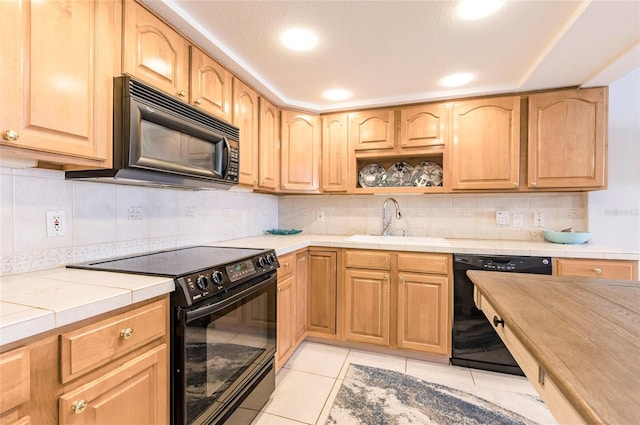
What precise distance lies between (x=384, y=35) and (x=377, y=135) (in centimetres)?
106

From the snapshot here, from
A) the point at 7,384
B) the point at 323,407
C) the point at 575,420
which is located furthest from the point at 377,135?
the point at 7,384

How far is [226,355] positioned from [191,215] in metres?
1.08

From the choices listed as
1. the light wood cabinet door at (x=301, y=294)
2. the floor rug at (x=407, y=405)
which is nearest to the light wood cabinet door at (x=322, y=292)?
the light wood cabinet door at (x=301, y=294)

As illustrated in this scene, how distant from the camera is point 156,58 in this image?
1443 mm

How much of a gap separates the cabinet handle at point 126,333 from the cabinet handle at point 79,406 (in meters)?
0.18

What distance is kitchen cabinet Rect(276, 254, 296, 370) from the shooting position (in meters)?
2.03

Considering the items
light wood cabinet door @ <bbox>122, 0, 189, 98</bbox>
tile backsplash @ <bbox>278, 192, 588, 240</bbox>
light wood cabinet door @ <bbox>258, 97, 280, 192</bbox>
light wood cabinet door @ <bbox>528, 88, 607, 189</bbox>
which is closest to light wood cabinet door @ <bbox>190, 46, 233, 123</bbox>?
light wood cabinet door @ <bbox>122, 0, 189, 98</bbox>

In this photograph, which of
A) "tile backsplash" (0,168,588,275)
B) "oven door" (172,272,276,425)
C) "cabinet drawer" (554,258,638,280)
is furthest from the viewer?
"cabinet drawer" (554,258,638,280)

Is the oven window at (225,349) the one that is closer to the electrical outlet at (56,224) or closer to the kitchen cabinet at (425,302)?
the electrical outlet at (56,224)

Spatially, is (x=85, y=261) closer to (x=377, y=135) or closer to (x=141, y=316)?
(x=141, y=316)

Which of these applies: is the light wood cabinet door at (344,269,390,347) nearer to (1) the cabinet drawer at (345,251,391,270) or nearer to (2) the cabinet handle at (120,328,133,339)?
(1) the cabinet drawer at (345,251,391,270)

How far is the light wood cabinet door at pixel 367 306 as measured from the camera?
93.0 inches

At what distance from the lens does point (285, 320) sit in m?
2.12

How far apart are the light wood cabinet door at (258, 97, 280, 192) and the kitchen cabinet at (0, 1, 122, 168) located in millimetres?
1280
